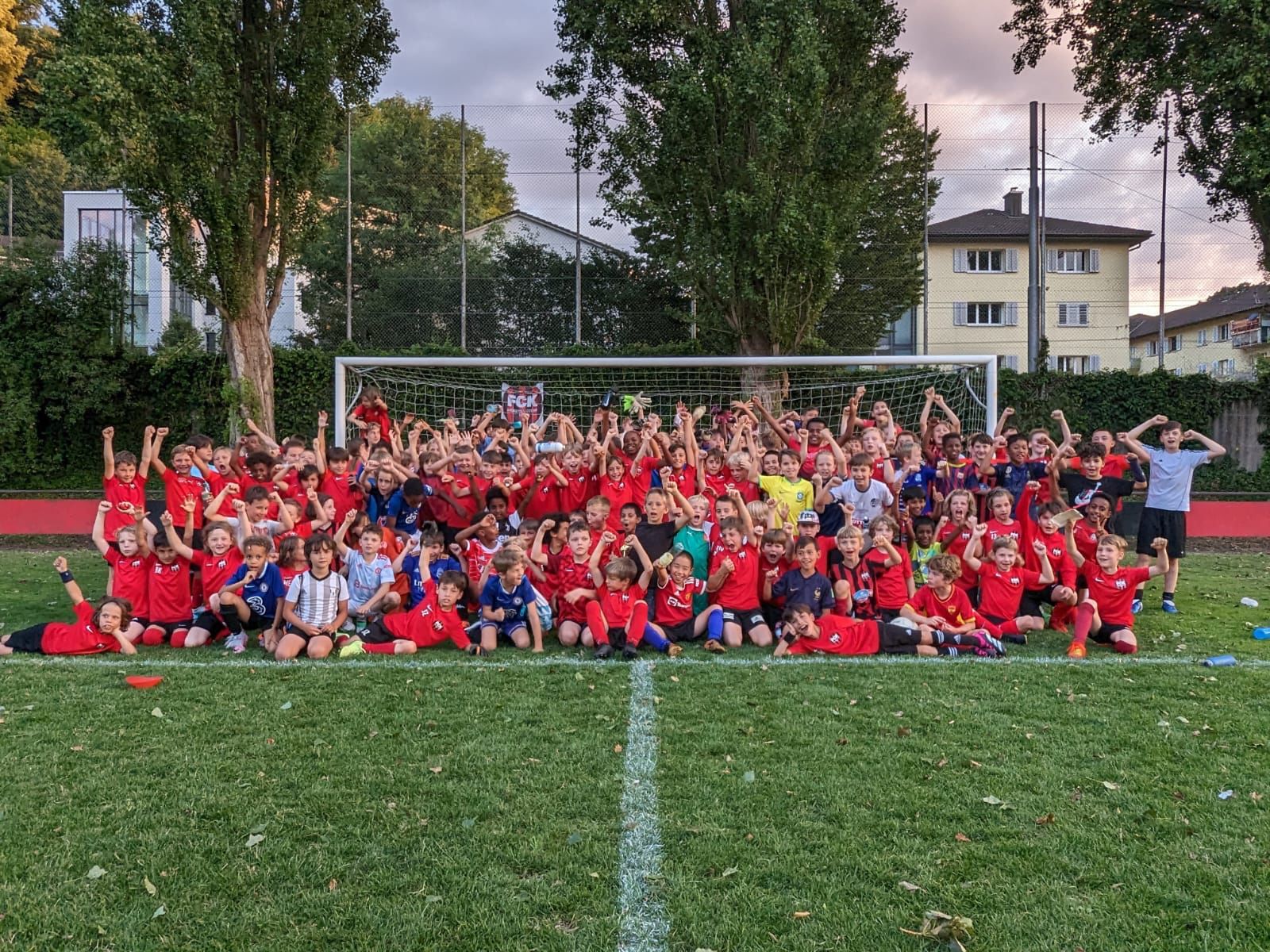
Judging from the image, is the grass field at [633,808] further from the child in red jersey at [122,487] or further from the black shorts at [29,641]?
the child in red jersey at [122,487]

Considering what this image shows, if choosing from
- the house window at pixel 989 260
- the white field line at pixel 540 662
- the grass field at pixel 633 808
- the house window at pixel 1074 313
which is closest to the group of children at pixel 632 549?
the white field line at pixel 540 662

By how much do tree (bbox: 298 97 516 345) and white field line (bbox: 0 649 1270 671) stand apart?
37.5ft

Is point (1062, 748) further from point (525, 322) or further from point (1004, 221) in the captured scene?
point (1004, 221)

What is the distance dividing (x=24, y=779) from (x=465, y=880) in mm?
2331

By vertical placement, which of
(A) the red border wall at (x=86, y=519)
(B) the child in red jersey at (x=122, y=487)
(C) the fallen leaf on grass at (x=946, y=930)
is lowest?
(C) the fallen leaf on grass at (x=946, y=930)

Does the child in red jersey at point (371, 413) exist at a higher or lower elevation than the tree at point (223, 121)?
lower

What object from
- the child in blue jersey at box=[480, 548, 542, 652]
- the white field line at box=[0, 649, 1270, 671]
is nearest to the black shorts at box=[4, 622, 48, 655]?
the white field line at box=[0, 649, 1270, 671]

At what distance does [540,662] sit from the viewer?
573 centimetres

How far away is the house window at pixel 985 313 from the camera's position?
58.4 feet

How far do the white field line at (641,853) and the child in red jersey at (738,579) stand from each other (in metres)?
2.01

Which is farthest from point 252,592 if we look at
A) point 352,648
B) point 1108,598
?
point 1108,598

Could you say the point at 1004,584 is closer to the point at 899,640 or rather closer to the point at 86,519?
the point at 899,640

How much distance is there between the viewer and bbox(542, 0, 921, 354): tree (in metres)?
13.8

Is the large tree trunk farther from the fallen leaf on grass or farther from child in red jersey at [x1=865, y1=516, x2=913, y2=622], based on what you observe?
the fallen leaf on grass
